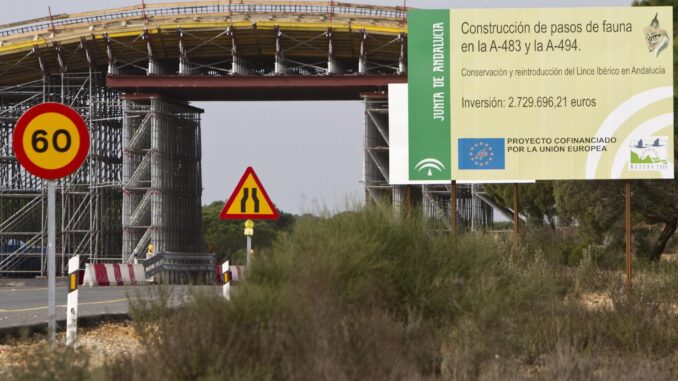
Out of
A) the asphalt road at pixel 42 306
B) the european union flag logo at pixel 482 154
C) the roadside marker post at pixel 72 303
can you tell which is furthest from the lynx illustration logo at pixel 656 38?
the roadside marker post at pixel 72 303

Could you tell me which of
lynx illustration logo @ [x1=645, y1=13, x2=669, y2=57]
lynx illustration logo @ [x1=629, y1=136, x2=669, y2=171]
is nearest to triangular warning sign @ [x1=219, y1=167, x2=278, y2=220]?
lynx illustration logo @ [x1=629, y1=136, x2=669, y2=171]

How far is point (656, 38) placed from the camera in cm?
1850

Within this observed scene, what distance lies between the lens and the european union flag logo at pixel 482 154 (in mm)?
18328

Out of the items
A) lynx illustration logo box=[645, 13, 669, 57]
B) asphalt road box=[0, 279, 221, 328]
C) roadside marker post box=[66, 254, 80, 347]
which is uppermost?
lynx illustration logo box=[645, 13, 669, 57]

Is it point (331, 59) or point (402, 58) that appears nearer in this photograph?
point (331, 59)

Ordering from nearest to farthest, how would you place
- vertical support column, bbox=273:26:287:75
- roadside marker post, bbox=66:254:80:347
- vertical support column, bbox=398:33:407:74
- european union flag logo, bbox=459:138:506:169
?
1. roadside marker post, bbox=66:254:80:347
2. european union flag logo, bbox=459:138:506:169
3. vertical support column, bbox=273:26:287:75
4. vertical support column, bbox=398:33:407:74

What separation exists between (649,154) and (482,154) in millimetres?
2920

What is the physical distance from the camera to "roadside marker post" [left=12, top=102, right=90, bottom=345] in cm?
1036

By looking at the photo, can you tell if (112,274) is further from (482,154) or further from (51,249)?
(51,249)

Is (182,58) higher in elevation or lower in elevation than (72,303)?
higher

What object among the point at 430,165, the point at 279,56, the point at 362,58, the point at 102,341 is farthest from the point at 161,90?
the point at 102,341

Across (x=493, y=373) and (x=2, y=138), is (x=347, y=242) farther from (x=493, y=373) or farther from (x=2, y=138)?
(x=2, y=138)

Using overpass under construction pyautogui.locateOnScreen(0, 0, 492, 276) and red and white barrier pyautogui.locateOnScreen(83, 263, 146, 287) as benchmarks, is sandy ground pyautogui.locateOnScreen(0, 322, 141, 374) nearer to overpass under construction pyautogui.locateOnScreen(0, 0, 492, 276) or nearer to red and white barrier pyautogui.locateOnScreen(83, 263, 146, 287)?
red and white barrier pyautogui.locateOnScreen(83, 263, 146, 287)

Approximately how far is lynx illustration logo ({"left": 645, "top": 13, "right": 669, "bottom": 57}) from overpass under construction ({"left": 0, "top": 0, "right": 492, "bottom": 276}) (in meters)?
27.6
